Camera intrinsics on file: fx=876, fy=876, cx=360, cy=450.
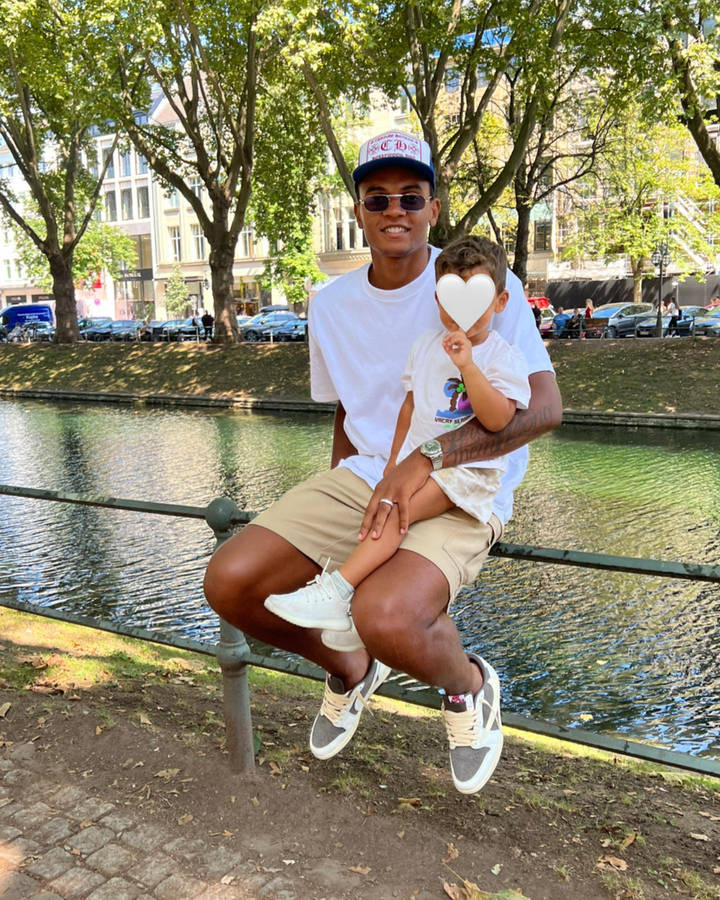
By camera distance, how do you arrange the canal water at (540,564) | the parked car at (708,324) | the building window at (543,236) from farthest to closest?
the building window at (543,236), the parked car at (708,324), the canal water at (540,564)

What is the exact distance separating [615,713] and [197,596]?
12.7ft

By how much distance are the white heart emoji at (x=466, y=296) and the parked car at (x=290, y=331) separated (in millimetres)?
31756

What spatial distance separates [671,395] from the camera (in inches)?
730

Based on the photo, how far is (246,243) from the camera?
64188 mm

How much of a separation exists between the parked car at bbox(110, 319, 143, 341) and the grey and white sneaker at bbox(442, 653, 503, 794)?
42.5 meters

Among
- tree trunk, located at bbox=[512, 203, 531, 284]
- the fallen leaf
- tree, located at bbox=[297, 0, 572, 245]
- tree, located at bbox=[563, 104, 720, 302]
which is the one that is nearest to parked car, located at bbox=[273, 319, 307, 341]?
tree trunk, located at bbox=[512, 203, 531, 284]

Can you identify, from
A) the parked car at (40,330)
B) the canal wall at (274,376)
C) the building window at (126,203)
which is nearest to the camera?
the canal wall at (274,376)

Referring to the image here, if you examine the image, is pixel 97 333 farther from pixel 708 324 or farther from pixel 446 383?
pixel 446 383

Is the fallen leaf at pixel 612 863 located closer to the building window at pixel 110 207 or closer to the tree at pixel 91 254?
the tree at pixel 91 254

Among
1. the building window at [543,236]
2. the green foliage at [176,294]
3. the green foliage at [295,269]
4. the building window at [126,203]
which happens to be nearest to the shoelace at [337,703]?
the green foliage at [295,269]

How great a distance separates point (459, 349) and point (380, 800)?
1671mm

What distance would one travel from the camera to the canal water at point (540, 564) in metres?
6.10

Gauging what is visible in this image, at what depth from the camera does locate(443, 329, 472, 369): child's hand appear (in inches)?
102

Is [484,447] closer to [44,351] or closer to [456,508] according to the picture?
[456,508]
